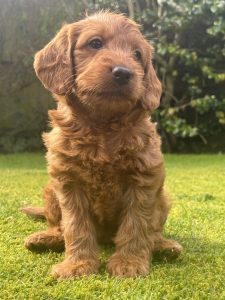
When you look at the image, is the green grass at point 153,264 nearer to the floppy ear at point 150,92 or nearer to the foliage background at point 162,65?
the floppy ear at point 150,92

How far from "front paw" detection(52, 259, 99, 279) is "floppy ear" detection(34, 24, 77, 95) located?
38.6 inches

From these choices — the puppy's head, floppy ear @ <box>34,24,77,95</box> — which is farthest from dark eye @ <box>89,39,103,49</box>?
floppy ear @ <box>34,24,77,95</box>

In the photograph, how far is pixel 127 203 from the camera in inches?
119

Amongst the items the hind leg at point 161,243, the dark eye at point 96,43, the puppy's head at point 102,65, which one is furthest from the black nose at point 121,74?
the hind leg at point 161,243

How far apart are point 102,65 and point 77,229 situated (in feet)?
3.11

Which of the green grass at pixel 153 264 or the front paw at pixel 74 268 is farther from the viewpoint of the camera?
the front paw at pixel 74 268

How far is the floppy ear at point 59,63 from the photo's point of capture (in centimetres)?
308

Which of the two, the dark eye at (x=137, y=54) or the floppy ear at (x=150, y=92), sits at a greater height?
the dark eye at (x=137, y=54)

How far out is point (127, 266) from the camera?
2.85 m

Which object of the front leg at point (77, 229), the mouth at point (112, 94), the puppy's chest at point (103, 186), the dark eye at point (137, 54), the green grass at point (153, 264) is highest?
the dark eye at point (137, 54)

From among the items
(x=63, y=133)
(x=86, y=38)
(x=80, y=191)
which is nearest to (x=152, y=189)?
(x=80, y=191)

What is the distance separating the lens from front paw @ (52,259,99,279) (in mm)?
2756

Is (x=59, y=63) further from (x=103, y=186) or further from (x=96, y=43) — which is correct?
(x=103, y=186)

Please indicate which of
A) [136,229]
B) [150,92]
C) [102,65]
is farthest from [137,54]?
[136,229]
